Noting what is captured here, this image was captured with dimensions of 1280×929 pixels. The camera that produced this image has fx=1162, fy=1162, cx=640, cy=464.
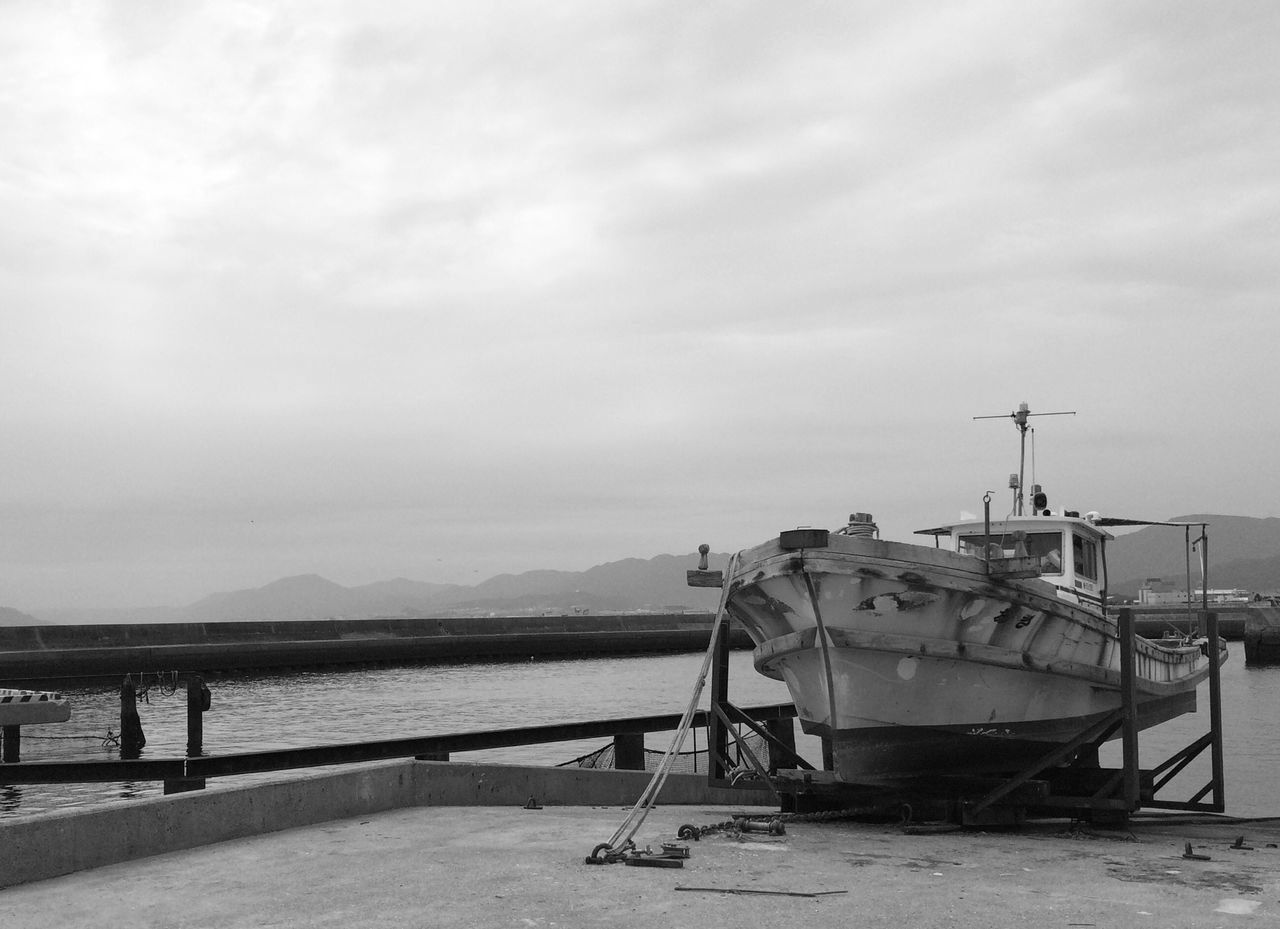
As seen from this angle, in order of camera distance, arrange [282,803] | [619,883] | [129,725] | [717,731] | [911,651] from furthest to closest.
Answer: [129,725] < [717,731] < [911,651] < [282,803] < [619,883]

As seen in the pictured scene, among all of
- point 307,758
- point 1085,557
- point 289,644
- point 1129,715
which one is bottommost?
point 289,644

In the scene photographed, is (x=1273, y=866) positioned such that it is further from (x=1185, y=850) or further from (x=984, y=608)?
(x=984, y=608)

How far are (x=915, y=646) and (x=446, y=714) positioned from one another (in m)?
27.8

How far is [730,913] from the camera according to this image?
670 centimetres

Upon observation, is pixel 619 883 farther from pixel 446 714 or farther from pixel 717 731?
pixel 446 714

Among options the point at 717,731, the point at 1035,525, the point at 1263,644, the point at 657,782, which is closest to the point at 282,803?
the point at 657,782

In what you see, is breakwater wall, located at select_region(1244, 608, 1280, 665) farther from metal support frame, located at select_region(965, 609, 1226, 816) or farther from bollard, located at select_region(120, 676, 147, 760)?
bollard, located at select_region(120, 676, 147, 760)

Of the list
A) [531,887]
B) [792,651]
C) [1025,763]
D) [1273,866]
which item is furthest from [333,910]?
[1025,763]

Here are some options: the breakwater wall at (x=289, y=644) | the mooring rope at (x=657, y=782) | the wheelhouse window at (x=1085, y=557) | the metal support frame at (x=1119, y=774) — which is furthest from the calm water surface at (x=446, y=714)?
the metal support frame at (x=1119, y=774)

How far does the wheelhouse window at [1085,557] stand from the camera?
15.0 m

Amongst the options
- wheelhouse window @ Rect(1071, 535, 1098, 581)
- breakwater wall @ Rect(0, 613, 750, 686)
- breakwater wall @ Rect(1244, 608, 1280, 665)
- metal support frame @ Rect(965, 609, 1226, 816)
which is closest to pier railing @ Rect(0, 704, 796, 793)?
metal support frame @ Rect(965, 609, 1226, 816)

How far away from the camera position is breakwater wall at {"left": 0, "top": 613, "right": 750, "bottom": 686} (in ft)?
140

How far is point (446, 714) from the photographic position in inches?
1438

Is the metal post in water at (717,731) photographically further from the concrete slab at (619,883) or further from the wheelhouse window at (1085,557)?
the wheelhouse window at (1085,557)
